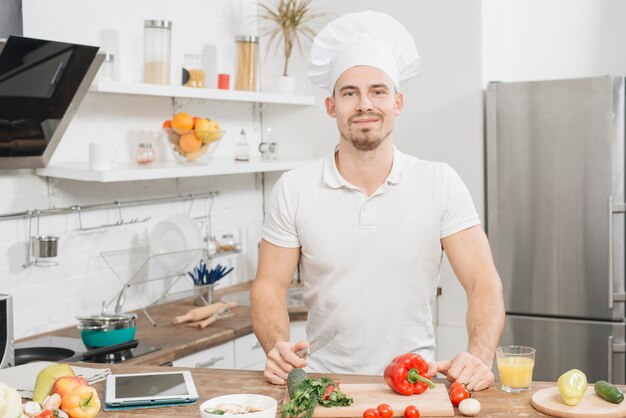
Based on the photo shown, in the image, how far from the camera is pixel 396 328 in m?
2.44

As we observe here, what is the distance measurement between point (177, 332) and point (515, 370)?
182 cm

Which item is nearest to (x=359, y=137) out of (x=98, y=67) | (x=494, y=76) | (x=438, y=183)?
(x=438, y=183)

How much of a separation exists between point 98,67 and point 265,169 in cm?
122

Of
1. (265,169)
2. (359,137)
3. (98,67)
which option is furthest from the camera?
(265,169)

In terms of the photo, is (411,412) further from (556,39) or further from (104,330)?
(556,39)

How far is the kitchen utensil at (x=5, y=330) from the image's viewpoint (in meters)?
2.44

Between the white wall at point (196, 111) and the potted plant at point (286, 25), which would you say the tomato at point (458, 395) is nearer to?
the white wall at point (196, 111)

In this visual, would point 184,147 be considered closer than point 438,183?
No

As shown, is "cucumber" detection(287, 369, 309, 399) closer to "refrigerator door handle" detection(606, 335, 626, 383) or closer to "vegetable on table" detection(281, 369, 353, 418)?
"vegetable on table" detection(281, 369, 353, 418)

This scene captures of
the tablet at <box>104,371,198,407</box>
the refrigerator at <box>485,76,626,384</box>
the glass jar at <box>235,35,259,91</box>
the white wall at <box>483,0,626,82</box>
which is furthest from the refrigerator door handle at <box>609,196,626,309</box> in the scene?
the tablet at <box>104,371,198,407</box>

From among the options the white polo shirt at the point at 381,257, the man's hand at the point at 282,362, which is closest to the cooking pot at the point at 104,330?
the white polo shirt at the point at 381,257

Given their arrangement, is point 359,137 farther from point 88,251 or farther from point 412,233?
point 88,251

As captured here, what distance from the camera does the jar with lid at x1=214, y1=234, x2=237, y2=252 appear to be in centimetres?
419

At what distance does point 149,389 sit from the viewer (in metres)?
1.93
